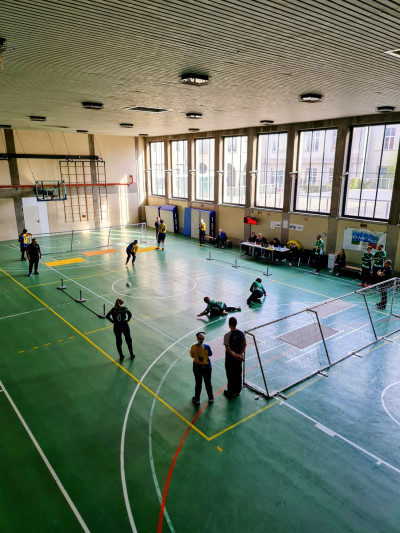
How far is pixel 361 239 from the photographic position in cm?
1933

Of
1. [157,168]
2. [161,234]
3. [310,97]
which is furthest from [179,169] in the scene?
[310,97]

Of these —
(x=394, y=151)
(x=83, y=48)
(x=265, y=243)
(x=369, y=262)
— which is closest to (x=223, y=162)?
(x=265, y=243)

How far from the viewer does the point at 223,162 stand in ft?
88.4

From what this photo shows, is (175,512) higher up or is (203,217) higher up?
(203,217)

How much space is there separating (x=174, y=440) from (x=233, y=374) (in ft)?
6.57

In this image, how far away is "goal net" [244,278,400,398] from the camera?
9.84 metres

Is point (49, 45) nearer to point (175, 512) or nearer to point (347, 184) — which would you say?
point (175, 512)

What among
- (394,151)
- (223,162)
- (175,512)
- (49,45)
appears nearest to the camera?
(175,512)

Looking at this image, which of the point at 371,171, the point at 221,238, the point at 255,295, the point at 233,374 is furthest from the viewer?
the point at 221,238

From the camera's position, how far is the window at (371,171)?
714 inches

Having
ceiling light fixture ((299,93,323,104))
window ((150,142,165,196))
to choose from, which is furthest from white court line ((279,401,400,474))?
window ((150,142,165,196))

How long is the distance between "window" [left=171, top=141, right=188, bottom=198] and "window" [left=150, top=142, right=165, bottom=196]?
5.35 ft

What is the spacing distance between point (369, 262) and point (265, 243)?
6.86m

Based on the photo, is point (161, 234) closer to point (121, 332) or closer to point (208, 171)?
point (208, 171)
